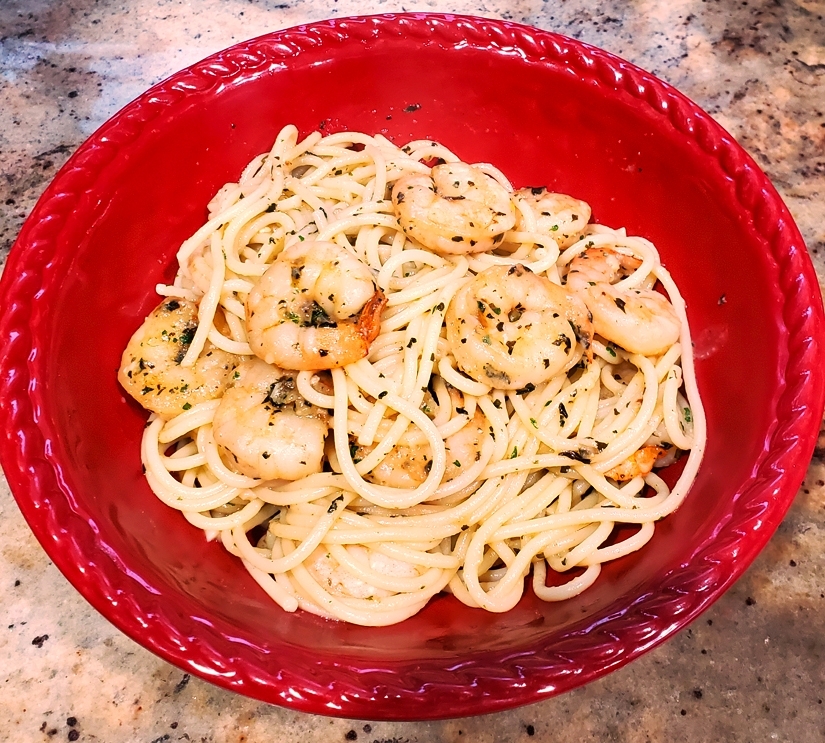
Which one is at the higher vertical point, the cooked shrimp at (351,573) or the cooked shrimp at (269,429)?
the cooked shrimp at (269,429)

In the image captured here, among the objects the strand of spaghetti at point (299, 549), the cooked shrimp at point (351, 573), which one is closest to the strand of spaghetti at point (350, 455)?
the strand of spaghetti at point (299, 549)

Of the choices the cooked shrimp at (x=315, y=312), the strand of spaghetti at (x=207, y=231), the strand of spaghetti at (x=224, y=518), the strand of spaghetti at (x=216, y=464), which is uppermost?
the cooked shrimp at (x=315, y=312)

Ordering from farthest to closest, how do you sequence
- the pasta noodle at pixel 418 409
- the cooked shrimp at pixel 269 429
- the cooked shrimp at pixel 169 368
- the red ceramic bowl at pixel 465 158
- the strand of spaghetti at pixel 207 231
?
the strand of spaghetti at pixel 207 231, the cooked shrimp at pixel 169 368, the pasta noodle at pixel 418 409, the cooked shrimp at pixel 269 429, the red ceramic bowl at pixel 465 158

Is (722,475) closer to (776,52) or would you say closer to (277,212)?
(277,212)

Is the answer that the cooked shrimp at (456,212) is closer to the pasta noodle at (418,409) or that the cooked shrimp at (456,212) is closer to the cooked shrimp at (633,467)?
the pasta noodle at (418,409)

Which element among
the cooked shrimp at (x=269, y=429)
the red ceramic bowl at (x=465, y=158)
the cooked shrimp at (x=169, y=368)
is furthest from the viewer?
the cooked shrimp at (x=169, y=368)

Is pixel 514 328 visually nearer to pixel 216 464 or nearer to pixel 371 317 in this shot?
pixel 371 317

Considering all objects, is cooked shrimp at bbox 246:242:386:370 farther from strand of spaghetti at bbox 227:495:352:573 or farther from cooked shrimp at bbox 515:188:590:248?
cooked shrimp at bbox 515:188:590:248
